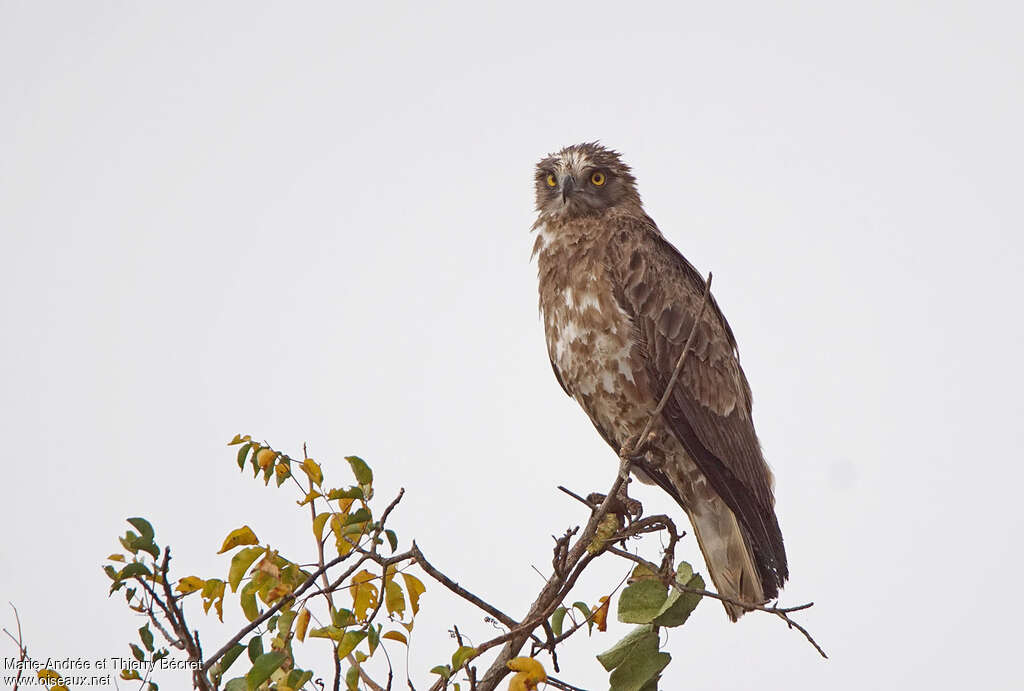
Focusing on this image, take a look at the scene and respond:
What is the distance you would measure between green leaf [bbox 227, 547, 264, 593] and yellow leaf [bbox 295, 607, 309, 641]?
219 millimetres

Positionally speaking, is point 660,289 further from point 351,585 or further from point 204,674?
point 204,674

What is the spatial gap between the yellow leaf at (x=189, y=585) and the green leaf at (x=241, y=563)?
0.14m

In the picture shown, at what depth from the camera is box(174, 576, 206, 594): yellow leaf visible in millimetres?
3041

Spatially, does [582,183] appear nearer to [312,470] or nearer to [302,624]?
[312,470]

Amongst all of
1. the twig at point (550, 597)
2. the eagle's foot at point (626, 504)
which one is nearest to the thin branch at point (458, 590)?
the twig at point (550, 597)

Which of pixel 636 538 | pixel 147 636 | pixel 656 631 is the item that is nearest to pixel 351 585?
pixel 147 636

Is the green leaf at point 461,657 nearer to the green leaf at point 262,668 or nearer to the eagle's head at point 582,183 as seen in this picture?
the green leaf at point 262,668

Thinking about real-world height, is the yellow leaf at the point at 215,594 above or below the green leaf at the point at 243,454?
below

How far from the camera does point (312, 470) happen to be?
3131 mm

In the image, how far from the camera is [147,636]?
300 centimetres

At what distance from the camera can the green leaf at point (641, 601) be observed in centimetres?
357

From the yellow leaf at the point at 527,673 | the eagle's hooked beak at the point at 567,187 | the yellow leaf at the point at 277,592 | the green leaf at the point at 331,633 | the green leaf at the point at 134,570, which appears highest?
the eagle's hooked beak at the point at 567,187

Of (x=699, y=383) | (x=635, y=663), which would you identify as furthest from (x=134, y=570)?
(x=699, y=383)

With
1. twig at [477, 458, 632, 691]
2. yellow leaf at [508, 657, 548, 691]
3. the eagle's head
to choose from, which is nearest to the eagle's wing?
the eagle's head
